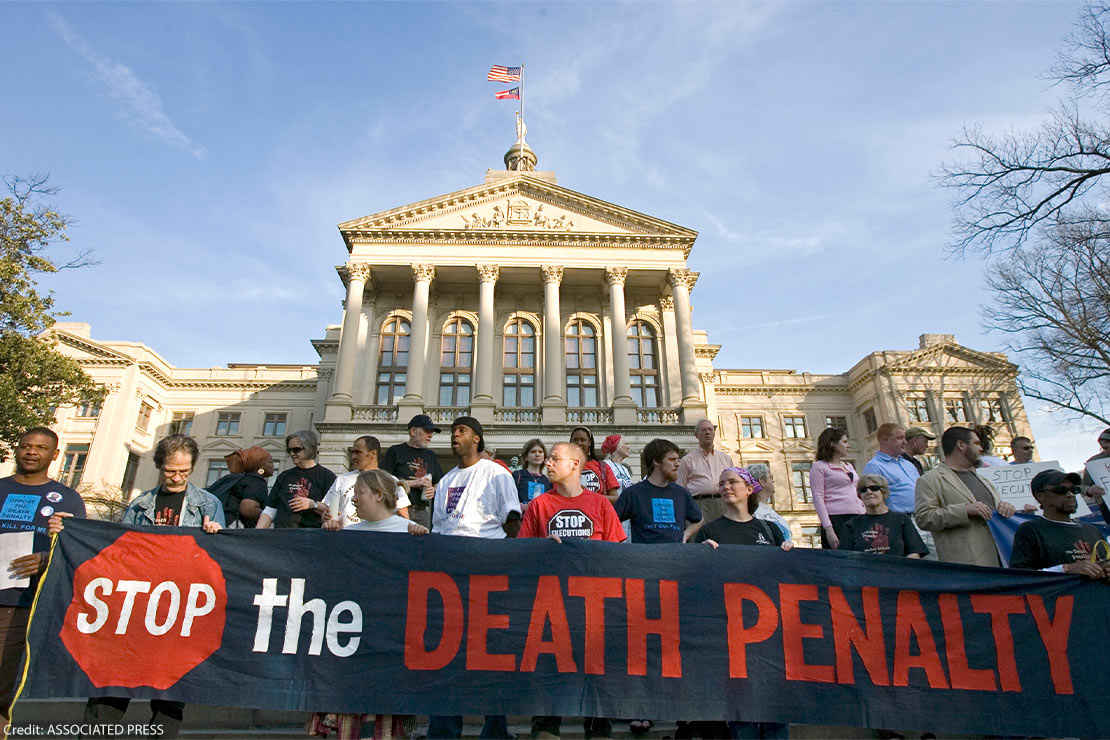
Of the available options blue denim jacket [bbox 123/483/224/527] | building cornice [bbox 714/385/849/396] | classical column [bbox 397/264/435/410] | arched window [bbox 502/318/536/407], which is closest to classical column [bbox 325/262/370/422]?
classical column [bbox 397/264/435/410]

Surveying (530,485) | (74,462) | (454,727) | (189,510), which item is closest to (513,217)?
(530,485)

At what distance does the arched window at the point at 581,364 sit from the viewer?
31.1 meters

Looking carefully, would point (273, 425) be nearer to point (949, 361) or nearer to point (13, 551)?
point (13, 551)

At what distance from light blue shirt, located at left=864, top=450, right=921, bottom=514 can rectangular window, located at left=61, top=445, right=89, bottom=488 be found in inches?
1644

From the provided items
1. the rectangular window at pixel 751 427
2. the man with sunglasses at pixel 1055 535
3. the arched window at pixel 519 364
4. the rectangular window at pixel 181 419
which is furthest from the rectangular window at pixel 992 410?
the rectangular window at pixel 181 419

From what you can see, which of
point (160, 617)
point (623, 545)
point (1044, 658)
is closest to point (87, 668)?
point (160, 617)

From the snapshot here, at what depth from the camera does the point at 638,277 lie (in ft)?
105

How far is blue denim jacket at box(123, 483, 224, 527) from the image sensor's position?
4.65m

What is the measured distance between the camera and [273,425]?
40188 mm

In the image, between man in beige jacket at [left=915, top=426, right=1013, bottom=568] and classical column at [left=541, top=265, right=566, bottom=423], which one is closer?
man in beige jacket at [left=915, top=426, right=1013, bottom=568]

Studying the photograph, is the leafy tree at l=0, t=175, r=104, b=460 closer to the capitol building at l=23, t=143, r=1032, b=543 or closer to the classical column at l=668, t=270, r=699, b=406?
the capitol building at l=23, t=143, r=1032, b=543

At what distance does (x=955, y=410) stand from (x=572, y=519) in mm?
44508

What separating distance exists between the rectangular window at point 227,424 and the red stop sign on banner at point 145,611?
130 ft

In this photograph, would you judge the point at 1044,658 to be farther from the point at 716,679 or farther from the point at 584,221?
the point at 584,221
